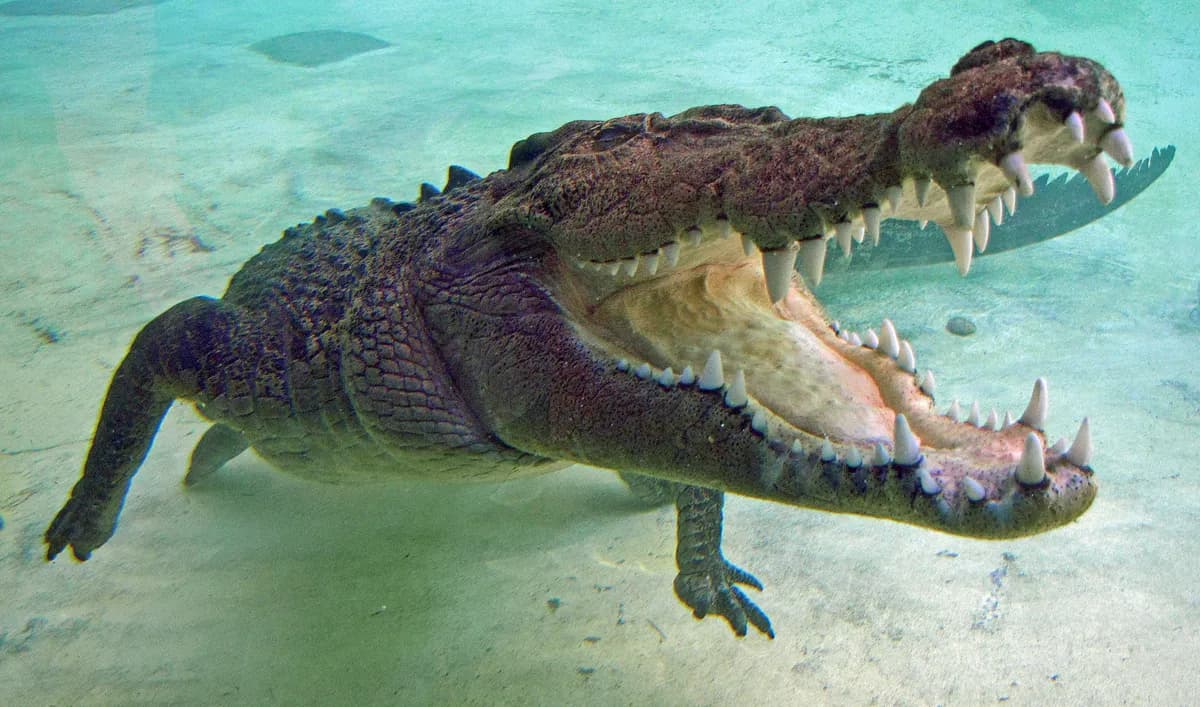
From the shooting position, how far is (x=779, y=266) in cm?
178

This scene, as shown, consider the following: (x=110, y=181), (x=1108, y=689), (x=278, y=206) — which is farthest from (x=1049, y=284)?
(x=110, y=181)

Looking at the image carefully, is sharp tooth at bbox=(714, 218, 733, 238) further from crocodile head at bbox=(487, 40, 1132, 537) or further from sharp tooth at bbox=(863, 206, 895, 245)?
sharp tooth at bbox=(863, 206, 895, 245)

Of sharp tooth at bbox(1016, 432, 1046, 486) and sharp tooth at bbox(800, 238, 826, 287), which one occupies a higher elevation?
sharp tooth at bbox(800, 238, 826, 287)

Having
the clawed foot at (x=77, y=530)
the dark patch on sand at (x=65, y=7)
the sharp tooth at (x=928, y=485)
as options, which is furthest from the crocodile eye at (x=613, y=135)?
the dark patch on sand at (x=65, y=7)

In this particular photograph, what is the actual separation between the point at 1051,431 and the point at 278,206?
6.33 meters

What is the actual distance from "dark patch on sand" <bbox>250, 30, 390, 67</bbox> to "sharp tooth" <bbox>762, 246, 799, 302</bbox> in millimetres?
13513

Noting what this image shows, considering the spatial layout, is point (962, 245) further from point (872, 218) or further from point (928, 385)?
point (928, 385)

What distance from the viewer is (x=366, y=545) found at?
329cm

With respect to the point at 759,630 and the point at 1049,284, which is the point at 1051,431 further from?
the point at 1049,284

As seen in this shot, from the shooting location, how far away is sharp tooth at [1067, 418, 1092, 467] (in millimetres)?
1553

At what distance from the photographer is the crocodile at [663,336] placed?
152 cm

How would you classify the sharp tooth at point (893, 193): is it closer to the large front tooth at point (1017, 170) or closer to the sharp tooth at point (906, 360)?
the large front tooth at point (1017, 170)

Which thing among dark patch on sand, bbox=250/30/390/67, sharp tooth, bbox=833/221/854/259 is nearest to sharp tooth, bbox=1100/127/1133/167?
sharp tooth, bbox=833/221/854/259

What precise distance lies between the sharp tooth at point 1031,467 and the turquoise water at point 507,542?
1034 mm
